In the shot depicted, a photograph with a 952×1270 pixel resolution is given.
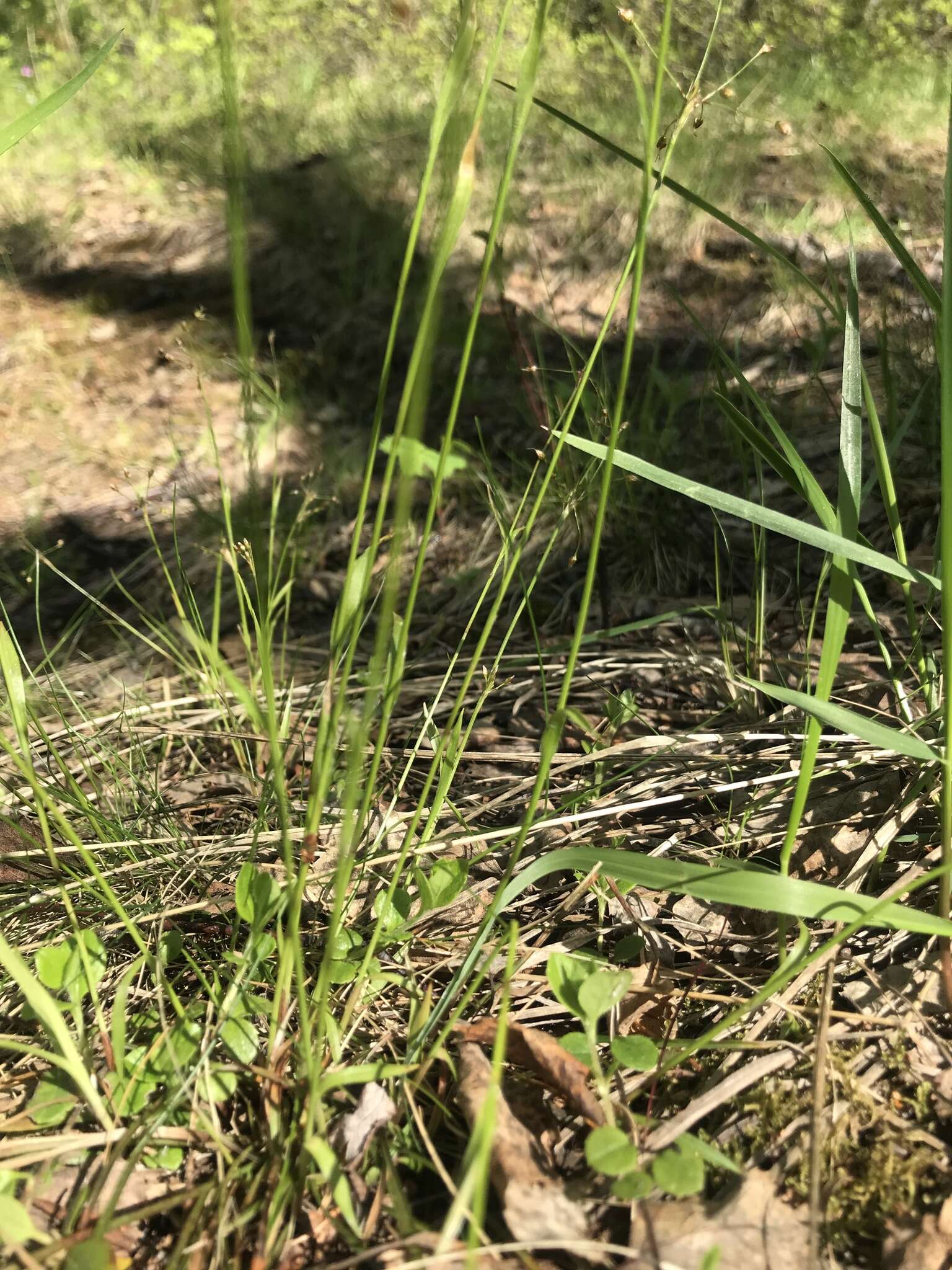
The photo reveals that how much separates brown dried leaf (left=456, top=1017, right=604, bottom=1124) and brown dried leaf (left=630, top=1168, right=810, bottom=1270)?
0.09m

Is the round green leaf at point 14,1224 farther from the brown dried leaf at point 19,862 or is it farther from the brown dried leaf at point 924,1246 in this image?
the brown dried leaf at point 924,1246

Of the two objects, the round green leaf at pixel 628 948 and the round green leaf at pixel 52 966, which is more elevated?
the round green leaf at pixel 52 966

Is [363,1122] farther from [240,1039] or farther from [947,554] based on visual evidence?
[947,554]

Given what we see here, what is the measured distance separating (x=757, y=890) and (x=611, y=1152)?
25cm

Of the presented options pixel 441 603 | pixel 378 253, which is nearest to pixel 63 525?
pixel 441 603

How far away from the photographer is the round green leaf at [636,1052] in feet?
2.48

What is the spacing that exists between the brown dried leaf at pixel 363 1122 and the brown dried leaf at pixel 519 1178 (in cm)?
7

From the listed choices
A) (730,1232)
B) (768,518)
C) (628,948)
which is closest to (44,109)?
(768,518)

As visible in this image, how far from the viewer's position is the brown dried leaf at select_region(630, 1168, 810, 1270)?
0.65m

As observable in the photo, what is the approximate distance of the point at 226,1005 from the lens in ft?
2.71

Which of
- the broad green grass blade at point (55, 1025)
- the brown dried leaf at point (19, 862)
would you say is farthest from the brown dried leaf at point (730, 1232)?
the brown dried leaf at point (19, 862)

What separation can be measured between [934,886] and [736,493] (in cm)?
130

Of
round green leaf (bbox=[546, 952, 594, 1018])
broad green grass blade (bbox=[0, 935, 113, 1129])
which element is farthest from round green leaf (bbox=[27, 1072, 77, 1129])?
round green leaf (bbox=[546, 952, 594, 1018])

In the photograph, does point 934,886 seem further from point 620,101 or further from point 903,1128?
point 620,101
